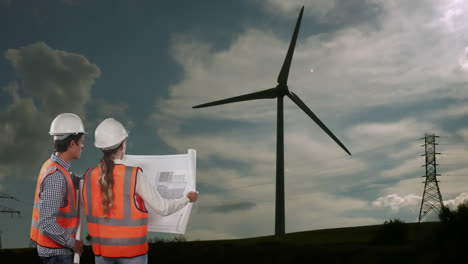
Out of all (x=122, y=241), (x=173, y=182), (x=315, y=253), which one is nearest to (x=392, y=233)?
(x=315, y=253)

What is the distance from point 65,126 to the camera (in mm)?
5832

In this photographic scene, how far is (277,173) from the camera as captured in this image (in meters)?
36.7

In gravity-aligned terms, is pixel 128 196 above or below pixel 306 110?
below

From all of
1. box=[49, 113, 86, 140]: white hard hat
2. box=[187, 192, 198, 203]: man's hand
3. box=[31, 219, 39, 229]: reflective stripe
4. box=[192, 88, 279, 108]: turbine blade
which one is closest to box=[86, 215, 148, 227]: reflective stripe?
box=[187, 192, 198, 203]: man's hand

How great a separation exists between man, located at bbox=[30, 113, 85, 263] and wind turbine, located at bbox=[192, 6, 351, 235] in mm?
31451

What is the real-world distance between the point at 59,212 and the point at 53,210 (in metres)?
0.29

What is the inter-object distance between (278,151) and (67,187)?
3197 cm

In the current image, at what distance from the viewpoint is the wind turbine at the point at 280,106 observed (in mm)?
36375

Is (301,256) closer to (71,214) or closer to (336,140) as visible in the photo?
(71,214)

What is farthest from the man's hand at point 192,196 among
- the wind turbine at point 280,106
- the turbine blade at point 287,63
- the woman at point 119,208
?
the turbine blade at point 287,63

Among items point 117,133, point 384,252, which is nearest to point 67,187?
point 117,133

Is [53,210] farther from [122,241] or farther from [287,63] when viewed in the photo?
[287,63]

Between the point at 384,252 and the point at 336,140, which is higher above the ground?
the point at 336,140

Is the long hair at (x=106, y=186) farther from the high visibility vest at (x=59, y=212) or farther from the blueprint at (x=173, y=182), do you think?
the blueprint at (x=173, y=182)
